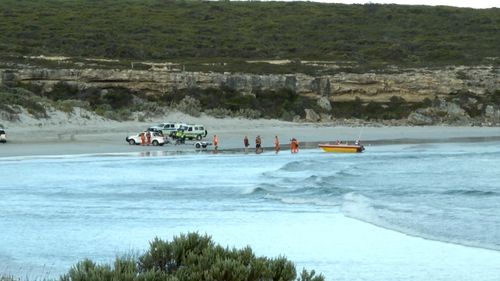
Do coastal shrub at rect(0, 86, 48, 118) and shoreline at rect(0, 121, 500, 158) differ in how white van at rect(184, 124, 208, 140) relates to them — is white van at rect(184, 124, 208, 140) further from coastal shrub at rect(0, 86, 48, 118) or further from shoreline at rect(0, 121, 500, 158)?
coastal shrub at rect(0, 86, 48, 118)

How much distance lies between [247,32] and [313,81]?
27652 mm

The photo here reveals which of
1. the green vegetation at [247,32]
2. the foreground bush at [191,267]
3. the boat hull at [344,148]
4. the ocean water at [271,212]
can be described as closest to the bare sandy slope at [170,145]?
the boat hull at [344,148]

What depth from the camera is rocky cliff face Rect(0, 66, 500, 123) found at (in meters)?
59.2

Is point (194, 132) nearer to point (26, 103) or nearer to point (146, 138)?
point (146, 138)

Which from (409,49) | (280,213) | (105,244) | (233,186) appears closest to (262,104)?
(409,49)

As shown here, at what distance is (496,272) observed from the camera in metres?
12.9

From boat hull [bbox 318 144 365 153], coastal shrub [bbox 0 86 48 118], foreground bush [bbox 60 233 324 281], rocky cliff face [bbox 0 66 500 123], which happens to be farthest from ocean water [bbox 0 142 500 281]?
rocky cliff face [bbox 0 66 500 123]

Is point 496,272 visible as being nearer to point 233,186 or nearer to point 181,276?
point 181,276

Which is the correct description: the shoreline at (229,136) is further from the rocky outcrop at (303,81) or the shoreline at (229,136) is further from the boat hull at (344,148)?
the rocky outcrop at (303,81)

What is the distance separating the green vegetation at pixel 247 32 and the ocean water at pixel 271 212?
1436 inches

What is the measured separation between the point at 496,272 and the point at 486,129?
1941 inches

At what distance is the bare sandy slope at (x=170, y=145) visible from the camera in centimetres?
4109

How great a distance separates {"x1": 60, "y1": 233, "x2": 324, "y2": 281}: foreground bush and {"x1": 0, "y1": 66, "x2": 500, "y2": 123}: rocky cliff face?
166 ft

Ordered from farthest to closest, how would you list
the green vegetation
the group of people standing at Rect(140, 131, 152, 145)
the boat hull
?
the green vegetation < the group of people standing at Rect(140, 131, 152, 145) < the boat hull
